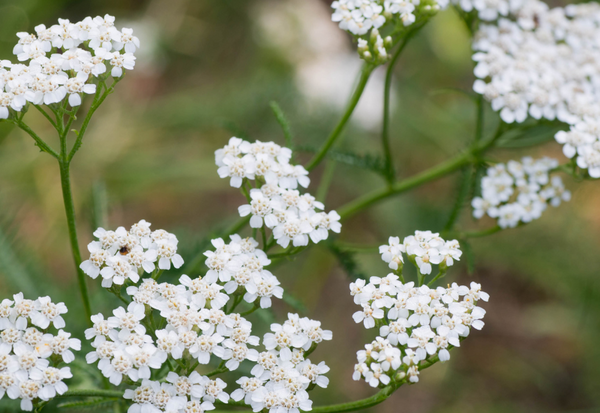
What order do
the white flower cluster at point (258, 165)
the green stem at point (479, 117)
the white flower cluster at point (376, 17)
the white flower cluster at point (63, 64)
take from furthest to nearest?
the green stem at point (479, 117)
the white flower cluster at point (376, 17)
the white flower cluster at point (258, 165)
the white flower cluster at point (63, 64)

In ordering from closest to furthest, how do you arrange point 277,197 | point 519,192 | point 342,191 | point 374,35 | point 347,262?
point 277,197
point 374,35
point 347,262
point 519,192
point 342,191

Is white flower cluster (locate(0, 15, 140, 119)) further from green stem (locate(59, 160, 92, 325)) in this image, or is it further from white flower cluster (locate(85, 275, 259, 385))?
white flower cluster (locate(85, 275, 259, 385))

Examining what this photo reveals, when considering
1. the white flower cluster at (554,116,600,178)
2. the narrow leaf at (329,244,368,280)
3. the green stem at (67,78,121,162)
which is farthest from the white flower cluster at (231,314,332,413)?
the white flower cluster at (554,116,600,178)

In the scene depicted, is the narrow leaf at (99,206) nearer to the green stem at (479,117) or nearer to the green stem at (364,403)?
the green stem at (364,403)

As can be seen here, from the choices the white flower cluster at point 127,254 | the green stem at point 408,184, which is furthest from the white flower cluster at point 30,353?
the green stem at point 408,184

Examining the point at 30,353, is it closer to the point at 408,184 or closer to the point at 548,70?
the point at 408,184

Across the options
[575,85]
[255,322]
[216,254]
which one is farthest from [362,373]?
[255,322]

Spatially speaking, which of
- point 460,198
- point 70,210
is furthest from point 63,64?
point 460,198
